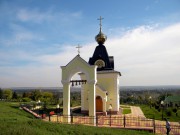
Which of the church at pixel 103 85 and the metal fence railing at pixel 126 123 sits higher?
the church at pixel 103 85

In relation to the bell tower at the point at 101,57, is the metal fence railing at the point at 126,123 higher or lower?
lower

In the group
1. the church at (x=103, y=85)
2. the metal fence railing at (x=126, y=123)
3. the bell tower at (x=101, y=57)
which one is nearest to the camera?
the metal fence railing at (x=126, y=123)

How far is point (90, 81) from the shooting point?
15172mm

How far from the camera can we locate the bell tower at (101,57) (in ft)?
70.1

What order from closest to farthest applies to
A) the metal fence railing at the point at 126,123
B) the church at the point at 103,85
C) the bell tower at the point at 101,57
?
the metal fence railing at the point at 126,123, the church at the point at 103,85, the bell tower at the point at 101,57

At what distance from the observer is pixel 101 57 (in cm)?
2159

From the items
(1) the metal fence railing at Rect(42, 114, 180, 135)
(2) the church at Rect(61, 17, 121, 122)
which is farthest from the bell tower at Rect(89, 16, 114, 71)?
(1) the metal fence railing at Rect(42, 114, 180, 135)

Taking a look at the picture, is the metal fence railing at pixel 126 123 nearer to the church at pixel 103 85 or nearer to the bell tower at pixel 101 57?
the church at pixel 103 85

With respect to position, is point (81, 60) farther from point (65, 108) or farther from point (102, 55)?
point (102, 55)

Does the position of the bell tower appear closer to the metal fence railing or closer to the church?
the church

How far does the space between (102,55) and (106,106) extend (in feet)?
15.5

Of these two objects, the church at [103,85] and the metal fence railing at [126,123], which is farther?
the church at [103,85]

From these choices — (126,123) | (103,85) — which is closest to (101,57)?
(103,85)

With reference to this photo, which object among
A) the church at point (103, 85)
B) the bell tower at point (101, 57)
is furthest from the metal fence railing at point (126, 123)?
the bell tower at point (101, 57)
